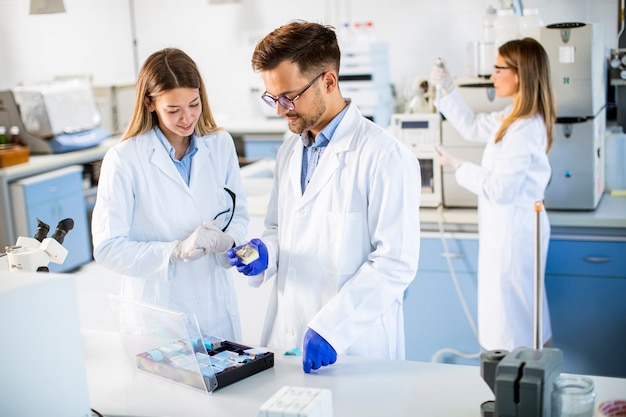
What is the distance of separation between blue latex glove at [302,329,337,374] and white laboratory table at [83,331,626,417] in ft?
0.07

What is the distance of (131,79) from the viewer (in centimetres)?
680

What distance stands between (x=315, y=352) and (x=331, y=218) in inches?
14.6

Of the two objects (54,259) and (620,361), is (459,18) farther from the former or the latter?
(54,259)

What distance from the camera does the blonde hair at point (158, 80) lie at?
7.00 feet

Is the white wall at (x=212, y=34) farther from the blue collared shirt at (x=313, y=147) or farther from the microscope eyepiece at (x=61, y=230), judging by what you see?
the microscope eyepiece at (x=61, y=230)

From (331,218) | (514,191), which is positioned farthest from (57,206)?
(331,218)

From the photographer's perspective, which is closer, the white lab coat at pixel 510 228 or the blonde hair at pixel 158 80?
the blonde hair at pixel 158 80

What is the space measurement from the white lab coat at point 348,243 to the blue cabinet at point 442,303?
1.23m

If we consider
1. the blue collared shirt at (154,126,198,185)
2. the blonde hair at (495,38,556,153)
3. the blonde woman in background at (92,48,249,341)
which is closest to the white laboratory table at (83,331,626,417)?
the blonde woman in background at (92,48,249,341)

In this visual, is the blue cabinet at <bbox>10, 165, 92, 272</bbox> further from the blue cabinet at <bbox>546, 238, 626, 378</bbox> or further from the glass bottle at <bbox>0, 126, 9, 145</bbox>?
the blue cabinet at <bbox>546, 238, 626, 378</bbox>

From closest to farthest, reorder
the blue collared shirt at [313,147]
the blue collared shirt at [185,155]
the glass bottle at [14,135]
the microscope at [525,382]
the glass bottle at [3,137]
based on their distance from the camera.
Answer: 1. the microscope at [525,382]
2. the blue collared shirt at [313,147]
3. the blue collared shirt at [185,155]
4. the glass bottle at [3,137]
5. the glass bottle at [14,135]

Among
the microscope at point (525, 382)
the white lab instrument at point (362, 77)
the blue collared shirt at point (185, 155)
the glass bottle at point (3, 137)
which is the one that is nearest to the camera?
the microscope at point (525, 382)

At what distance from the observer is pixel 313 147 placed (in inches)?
80.1

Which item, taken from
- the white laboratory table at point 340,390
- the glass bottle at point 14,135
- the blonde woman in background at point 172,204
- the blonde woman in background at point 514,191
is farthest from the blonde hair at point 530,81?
the glass bottle at point 14,135
